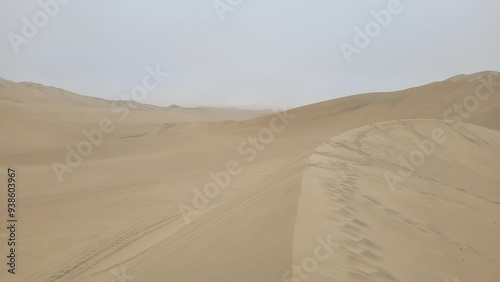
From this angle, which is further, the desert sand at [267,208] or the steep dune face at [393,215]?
the desert sand at [267,208]

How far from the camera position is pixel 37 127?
749 inches

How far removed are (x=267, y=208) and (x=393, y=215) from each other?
1223 millimetres

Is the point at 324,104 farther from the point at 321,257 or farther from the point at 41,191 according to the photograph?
the point at 321,257

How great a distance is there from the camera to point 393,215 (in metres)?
3.71

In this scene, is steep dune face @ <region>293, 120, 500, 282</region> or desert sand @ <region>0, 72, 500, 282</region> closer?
steep dune face @ <region>293, 120, 500, 282</region>

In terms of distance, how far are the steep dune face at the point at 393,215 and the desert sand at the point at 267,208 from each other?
16 mm

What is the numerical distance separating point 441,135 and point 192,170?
22.4 ft

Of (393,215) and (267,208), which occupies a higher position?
(267,208)

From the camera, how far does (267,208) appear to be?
359 cm

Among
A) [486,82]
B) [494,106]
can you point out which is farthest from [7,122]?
[486,82]

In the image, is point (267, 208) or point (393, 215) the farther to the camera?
point (393, 215)

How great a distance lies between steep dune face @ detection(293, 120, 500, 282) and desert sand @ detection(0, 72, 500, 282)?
0.05 feet

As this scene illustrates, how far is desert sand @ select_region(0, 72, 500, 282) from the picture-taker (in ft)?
9.35

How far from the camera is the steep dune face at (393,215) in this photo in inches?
105
